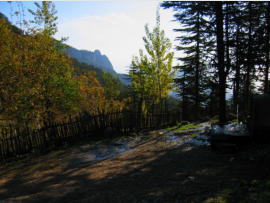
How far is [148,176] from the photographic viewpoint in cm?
503

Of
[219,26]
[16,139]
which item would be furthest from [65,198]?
[219,26]

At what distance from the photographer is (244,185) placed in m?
3.54

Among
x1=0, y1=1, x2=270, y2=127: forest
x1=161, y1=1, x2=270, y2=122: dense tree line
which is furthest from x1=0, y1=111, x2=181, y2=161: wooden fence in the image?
x1=161, y1=1, x2=270, y2=122: dense tree line

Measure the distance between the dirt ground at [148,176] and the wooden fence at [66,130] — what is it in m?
0.81

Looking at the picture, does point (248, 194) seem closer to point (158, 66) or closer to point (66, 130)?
point (66, 130)

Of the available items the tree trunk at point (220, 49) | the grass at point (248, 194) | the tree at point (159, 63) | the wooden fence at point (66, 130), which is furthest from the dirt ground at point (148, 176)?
the tree at point (159, 63)

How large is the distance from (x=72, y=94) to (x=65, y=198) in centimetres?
1084

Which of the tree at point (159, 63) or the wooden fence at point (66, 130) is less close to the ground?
the tree at point (159, 63)

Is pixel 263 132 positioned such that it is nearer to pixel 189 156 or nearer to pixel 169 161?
pixel 189 156

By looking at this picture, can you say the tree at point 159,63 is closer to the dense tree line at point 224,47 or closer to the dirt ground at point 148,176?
the dense tree line at point 224,47

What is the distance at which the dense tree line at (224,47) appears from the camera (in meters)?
9.15

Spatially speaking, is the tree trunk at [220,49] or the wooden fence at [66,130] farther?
the tree trunk at [220,49]

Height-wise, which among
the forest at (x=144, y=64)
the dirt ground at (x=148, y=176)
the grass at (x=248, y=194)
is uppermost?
the forest at (x=144, y=64)

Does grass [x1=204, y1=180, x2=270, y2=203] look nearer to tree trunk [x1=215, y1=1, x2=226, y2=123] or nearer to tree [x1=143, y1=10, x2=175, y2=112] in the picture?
Result: tree trunk [x1=215, y1=1, x2=226, y2=123]
